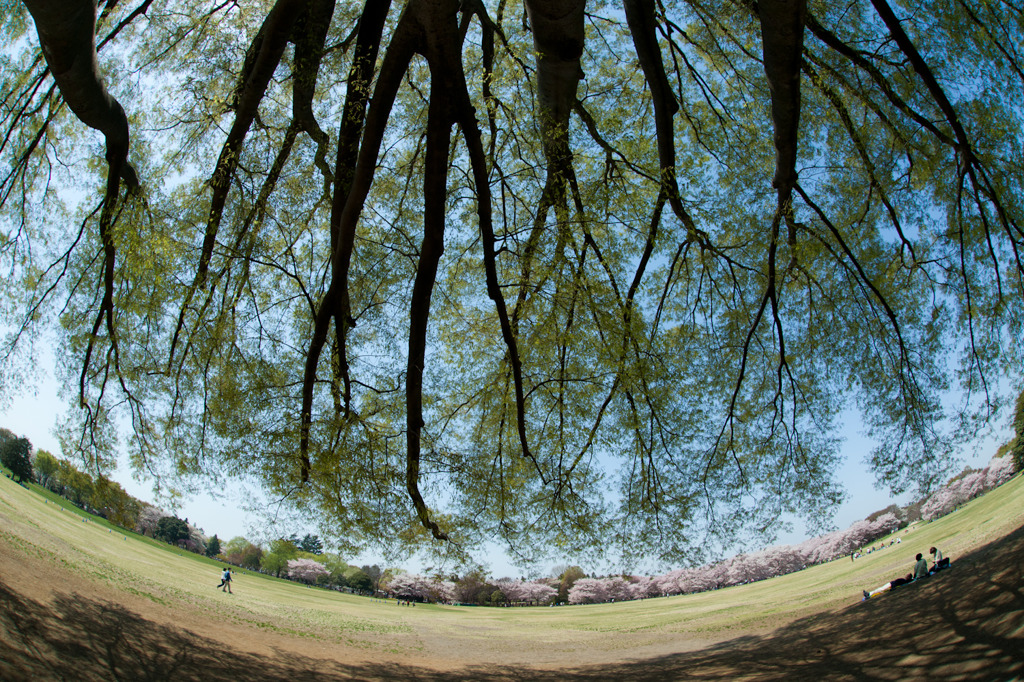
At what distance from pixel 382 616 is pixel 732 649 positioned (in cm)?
1001

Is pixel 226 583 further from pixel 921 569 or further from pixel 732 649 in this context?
pixel 921 569

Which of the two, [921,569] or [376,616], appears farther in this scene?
[376,616]

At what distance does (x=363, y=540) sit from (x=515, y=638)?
7.17 m

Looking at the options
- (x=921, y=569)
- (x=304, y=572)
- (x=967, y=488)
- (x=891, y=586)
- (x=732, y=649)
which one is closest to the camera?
(x=921, y=569)

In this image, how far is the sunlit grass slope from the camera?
23.1 feet

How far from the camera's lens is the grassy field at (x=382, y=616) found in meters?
6.79

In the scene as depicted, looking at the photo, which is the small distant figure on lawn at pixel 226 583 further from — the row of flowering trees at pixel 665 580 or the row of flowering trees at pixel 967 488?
the row of flowering trees at pixel 967 488

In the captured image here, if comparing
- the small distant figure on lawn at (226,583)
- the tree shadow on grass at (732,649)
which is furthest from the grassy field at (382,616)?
the tree shadow on grass at (732,649)

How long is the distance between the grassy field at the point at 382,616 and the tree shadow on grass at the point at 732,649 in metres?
1.13

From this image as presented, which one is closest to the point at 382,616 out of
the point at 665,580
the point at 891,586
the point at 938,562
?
the point at 891,586

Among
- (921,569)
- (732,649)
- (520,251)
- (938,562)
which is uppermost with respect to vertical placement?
(520,251)

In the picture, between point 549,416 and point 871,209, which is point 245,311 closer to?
point 549,416

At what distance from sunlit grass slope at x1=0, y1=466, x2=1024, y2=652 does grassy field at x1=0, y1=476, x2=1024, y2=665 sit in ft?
0.13

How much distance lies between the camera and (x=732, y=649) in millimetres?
7359
